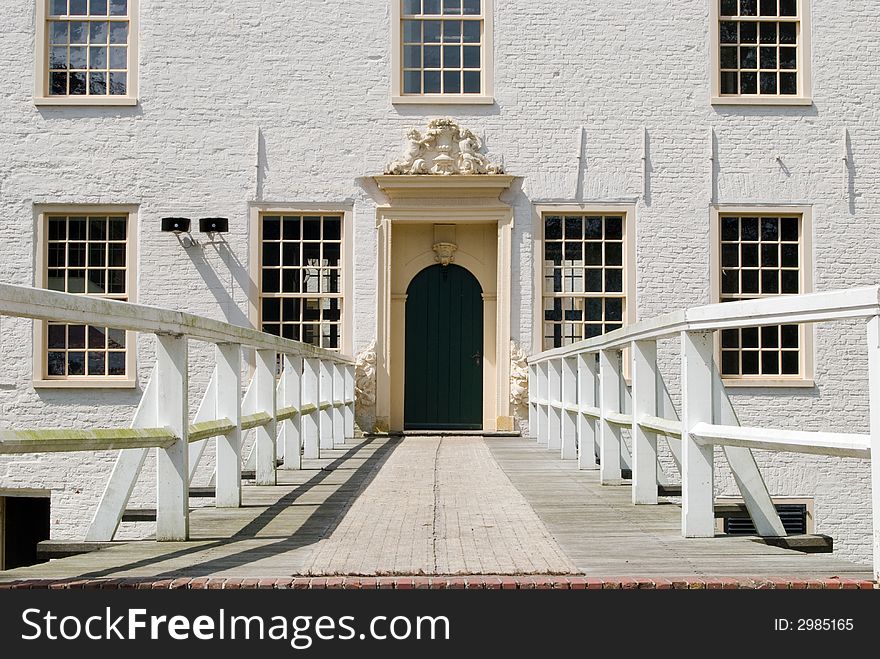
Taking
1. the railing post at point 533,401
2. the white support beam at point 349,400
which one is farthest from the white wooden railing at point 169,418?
the railing post at point 533,401

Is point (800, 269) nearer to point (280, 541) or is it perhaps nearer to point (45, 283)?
point (45, 283)

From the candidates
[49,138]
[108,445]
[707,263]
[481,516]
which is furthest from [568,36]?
[108,445]

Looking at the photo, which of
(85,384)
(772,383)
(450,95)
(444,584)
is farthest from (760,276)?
(444,584)

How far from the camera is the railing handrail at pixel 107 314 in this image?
3.93 meters

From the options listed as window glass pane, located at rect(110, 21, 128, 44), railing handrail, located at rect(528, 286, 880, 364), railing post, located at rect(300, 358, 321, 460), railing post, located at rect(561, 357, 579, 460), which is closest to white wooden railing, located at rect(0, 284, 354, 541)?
railing post, located at rect(300, 358, 321, 460)

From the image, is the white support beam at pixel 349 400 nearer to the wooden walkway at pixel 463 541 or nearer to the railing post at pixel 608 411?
the wooden walkway at pixel 463 541

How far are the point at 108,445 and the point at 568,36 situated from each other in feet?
41.1

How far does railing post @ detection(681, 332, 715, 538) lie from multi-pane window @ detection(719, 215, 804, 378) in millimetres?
10761

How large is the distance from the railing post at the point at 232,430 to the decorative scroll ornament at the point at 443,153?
9.48m

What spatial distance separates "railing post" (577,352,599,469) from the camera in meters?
9.76

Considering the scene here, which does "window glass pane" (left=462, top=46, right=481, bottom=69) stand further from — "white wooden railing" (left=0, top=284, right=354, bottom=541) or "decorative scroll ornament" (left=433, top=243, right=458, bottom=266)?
"white wooden railing" (left=0, top=284, right=354, bottom=541)

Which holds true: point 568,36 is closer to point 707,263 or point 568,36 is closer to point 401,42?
point 401,42

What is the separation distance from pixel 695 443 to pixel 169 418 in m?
2.26

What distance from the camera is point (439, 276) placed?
54.9 feet
